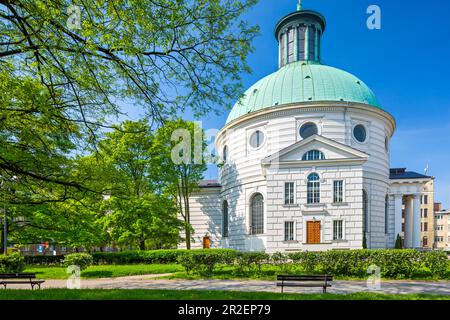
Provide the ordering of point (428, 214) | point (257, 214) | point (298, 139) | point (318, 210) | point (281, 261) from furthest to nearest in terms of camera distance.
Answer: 1. point (428, 214)
2. point (257, 214)
3. point (298, 139)
4. point (318, 210)
5. point (281, 261)

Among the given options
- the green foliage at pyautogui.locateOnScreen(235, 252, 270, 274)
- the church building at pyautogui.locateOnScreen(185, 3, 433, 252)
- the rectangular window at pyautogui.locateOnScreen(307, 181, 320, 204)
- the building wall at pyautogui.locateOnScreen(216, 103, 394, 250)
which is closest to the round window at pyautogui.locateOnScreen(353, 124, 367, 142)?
the church building at pyautogui.locateOnScreen(185, 3, 433, 252)

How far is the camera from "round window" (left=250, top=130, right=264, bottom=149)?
33.0 metres

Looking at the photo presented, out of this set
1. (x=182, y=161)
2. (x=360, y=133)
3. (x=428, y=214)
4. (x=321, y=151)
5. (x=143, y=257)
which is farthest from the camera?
(x=428, y=214)

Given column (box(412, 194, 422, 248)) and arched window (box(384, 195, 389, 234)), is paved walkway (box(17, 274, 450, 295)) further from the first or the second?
column (box(412, 194, 422, 248))

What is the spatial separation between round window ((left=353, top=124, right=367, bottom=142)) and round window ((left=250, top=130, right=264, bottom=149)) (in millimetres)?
10099

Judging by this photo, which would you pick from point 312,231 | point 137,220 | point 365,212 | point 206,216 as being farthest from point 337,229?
point 206,216

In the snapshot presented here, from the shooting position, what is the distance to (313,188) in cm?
2595

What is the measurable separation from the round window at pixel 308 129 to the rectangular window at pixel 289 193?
6950 mm

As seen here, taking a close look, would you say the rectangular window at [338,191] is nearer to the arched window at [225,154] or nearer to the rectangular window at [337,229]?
the rectangular window at [337,229]

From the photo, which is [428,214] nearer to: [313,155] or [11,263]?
[313,155]

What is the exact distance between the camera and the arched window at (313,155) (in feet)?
86.9

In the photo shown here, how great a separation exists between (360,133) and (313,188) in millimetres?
10249

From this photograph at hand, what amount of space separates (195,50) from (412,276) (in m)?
16.2
